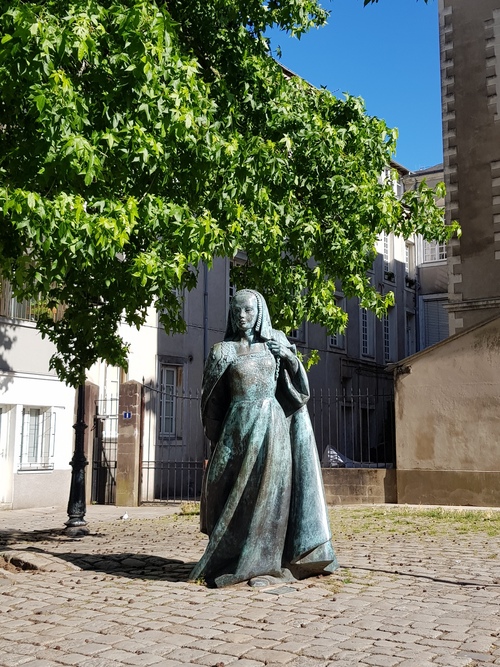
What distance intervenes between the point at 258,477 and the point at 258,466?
88 millimetres

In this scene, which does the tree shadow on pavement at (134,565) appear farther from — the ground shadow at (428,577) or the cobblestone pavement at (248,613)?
the ground shadow at (428,577)

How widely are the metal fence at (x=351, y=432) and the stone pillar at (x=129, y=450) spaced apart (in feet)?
12.7

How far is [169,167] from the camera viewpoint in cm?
881

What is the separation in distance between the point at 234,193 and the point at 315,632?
5.43 meters

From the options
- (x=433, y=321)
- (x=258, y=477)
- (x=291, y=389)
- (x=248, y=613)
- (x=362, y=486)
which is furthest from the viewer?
(x=433, y=321)

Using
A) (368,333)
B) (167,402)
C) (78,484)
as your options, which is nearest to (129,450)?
(167,402)

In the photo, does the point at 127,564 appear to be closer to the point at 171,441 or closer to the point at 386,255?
the point at 171,441

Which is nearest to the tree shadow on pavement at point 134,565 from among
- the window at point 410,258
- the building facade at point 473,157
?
the building facade at point 473,157

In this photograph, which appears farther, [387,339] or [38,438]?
[387,339]

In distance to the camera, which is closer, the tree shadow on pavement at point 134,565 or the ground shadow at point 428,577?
the ground shadow at point 428,577

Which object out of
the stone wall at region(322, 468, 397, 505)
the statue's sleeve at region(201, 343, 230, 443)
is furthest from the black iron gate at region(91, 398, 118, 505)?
the statue's sleeve at region(201, 343, 230, 443)

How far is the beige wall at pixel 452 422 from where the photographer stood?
16719 millimetres

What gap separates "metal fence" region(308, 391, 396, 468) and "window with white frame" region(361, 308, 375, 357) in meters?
2.10

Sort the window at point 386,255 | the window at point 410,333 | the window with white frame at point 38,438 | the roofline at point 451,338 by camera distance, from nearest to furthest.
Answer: the roofline at point 451,338 < the window with white frame at point 38,438 < the window at point 386,255 < the window at point 410,333
